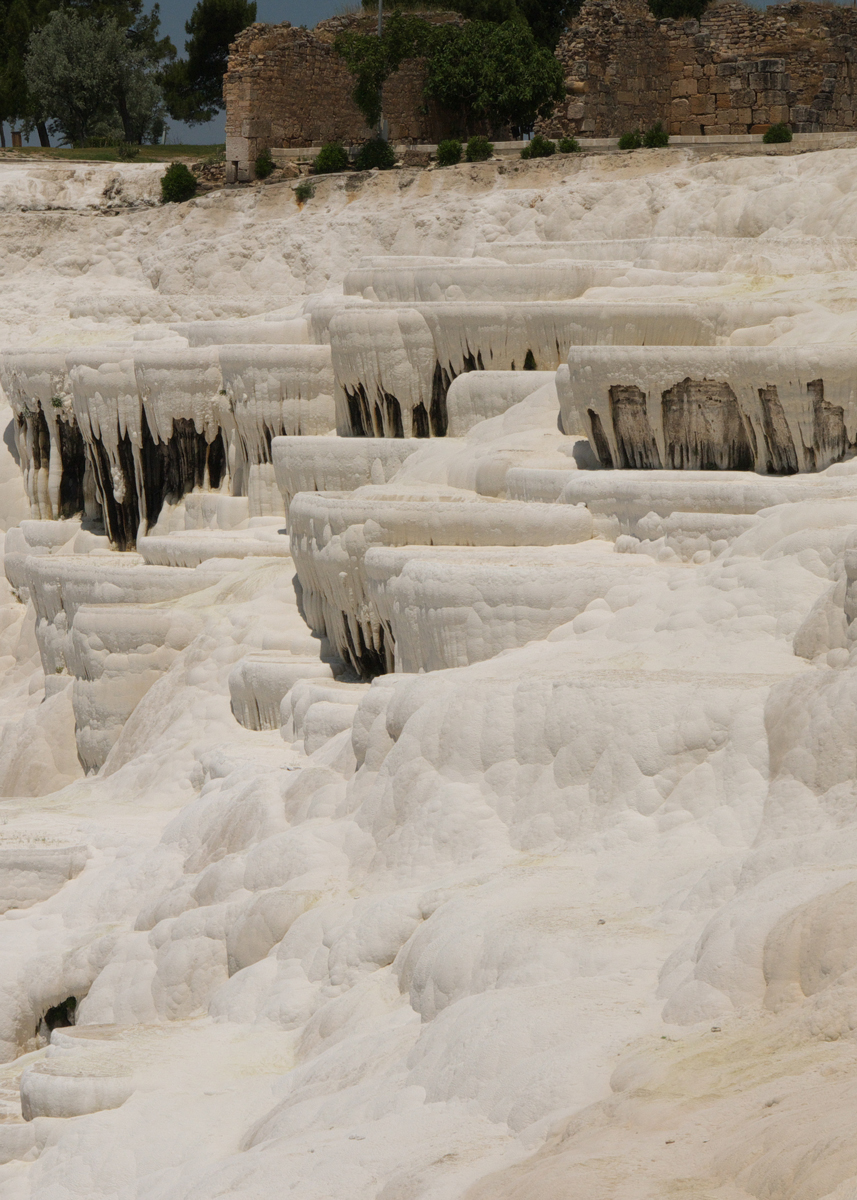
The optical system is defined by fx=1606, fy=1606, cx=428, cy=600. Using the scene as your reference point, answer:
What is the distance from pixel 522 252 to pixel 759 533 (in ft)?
34.7

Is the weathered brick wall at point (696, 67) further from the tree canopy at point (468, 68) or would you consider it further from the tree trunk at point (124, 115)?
the tree trunk at point (124, 115)

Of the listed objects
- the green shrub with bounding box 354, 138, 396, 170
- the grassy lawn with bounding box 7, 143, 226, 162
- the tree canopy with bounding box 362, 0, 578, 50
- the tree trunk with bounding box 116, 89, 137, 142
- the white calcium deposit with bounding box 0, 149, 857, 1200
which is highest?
the tree canopy with bounding box 362, 0, 578, 50

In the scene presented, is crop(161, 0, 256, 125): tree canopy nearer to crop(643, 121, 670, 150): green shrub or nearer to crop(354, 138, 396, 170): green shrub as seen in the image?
crop(354, 138, 396, 170): green shrub

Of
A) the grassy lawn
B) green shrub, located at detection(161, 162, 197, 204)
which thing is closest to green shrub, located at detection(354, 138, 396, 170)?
green shrub, located at detection(161, 162, 197, 204)

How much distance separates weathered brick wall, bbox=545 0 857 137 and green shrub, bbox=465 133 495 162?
134 cm

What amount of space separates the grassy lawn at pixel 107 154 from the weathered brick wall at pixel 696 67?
9.79 m

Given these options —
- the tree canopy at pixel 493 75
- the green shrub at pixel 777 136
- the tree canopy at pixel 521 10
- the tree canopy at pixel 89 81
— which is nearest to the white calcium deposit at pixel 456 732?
the green shrub at pixel 777 136

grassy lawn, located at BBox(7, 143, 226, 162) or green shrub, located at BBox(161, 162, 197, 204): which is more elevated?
grassy lawn, located at BBox(7, 143, 226, 162)

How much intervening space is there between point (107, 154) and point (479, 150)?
12.4 metres

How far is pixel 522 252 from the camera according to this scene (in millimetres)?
20594

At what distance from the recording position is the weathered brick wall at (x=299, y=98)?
31.0 metres

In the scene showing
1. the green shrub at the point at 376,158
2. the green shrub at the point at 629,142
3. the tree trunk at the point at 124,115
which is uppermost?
the tree trunk at the point at 124,115

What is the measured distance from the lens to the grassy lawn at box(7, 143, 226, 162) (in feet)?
117

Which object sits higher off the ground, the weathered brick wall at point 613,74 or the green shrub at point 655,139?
the weathered brick wall at point 613,74
